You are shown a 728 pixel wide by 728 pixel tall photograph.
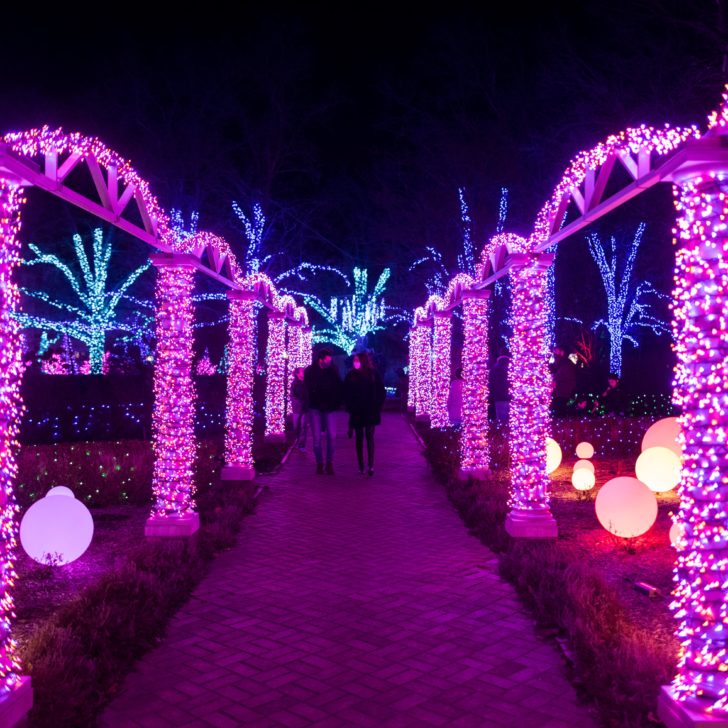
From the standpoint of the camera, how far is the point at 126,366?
63.9 feet

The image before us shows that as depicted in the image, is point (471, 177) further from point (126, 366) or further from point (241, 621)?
point (241, 621)

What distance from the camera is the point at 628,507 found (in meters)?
6.60

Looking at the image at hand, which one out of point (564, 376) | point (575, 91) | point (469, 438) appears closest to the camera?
point (469, 438)

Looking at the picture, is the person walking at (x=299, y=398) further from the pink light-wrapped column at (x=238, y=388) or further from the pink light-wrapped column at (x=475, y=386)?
the pink light-wrapped column at (x=475, y=386)

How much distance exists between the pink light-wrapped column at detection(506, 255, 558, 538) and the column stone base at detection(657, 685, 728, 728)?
347 cm

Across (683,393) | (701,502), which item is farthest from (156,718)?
(683,393)

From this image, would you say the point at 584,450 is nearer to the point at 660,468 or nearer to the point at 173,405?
the point at 660,468

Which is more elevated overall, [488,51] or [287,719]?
[488,51]

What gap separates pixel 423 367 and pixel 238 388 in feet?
35.7

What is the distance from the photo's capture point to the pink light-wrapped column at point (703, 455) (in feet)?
10.9

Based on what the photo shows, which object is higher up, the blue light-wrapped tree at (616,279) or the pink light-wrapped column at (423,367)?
the blue light-wrapped tree at (616,279)

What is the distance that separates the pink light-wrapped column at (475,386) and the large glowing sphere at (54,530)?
18.7ft

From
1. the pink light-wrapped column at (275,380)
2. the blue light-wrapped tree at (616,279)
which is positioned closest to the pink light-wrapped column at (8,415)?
the pink light-wrapped column at (275,380)

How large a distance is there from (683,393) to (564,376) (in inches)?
425
